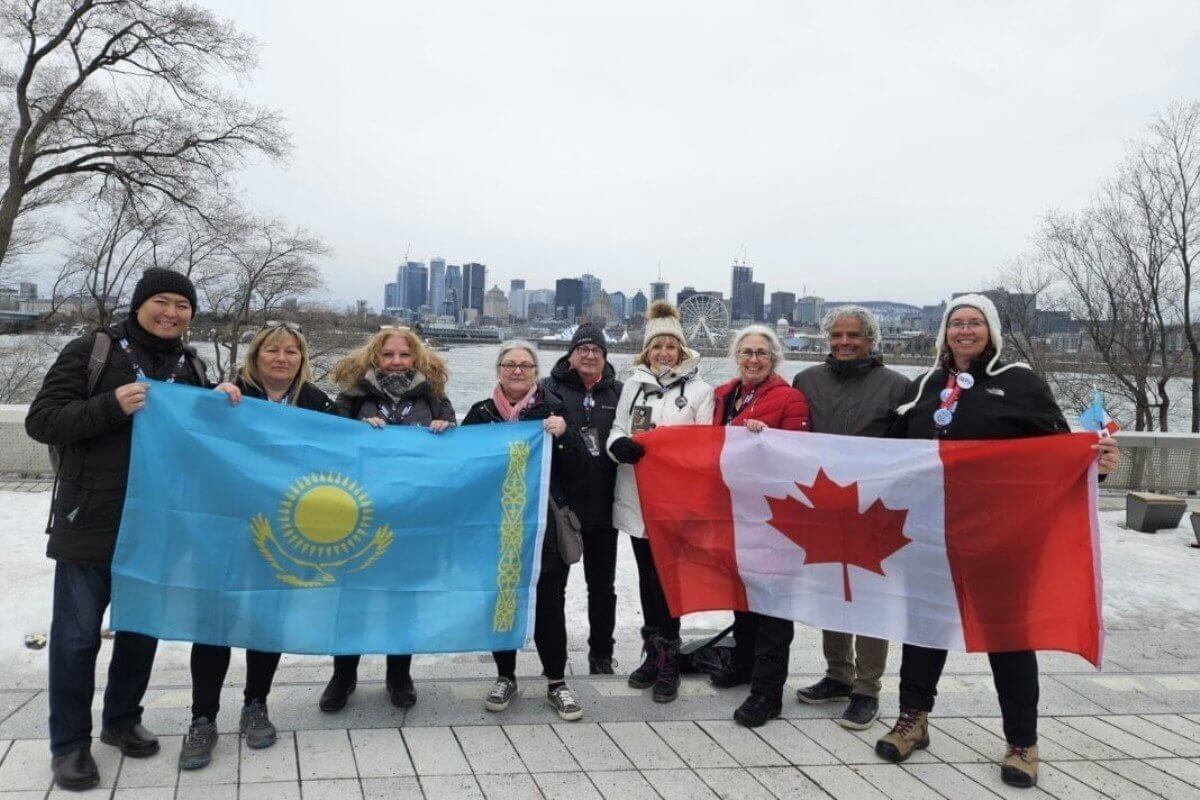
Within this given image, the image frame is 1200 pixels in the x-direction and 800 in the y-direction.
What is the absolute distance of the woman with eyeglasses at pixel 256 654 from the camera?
3.37 metres

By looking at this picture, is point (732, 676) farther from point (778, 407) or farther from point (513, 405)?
point (513, 405)

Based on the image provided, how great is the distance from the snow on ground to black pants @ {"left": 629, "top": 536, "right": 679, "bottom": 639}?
1257 mm

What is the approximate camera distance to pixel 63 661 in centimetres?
319

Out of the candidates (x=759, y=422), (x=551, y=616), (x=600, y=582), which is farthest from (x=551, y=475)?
(x=759, y=422)

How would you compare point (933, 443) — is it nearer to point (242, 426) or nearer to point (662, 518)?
point (662, 518)

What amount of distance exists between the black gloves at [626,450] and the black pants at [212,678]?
76.3 inches

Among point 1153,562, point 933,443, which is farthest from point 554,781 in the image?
point 1153,562

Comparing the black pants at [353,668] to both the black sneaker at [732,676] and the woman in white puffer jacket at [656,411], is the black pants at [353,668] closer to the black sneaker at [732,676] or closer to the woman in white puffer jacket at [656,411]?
the woman in white puffer jacket at [656,411]

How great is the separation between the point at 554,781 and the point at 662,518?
1510 millimetres

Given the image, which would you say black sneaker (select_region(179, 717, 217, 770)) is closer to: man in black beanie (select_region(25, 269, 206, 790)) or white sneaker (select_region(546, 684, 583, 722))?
man in black beanie (select_region(25, 269, 206, 790))

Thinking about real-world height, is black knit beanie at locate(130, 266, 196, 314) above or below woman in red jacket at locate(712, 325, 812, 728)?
above

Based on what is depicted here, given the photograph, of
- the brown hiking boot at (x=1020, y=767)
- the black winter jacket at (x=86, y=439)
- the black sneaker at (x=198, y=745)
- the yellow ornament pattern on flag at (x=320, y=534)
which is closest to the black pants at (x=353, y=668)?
the yellow ornament pattern on flag at (x=320, y=534)

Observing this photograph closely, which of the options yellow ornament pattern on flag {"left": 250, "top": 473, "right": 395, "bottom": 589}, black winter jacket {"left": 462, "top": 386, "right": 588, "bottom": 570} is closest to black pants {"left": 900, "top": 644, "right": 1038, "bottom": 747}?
black winter jacket {"left": 462, "top": 386, "right": 588, "bottom": 570}

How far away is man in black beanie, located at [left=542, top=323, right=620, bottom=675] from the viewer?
14.2 ft
